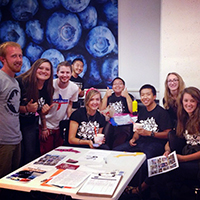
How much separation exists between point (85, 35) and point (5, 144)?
7.40 feet

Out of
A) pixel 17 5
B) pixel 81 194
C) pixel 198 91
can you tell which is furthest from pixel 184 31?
pixel 17 5

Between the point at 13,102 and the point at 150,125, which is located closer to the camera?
the point at 13,102

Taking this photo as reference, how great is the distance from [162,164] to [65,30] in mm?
2730

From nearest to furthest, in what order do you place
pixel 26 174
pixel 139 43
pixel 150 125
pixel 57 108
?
pixel 26 174
pixel 150 125
pixel 57 108
pixel 139 43

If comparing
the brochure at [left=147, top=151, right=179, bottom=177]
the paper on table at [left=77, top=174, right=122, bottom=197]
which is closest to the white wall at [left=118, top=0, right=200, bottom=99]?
the brochure at [left=147, top=151, right=179, bottom=177]

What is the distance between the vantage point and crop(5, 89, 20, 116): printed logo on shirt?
279 cm

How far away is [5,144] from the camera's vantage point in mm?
2834

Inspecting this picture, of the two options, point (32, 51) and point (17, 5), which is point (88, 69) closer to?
point (32, 51)

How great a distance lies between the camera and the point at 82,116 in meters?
3.21

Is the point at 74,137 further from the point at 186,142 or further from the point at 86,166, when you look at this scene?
the point at 186,142

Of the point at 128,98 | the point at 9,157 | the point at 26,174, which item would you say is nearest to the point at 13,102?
the point at 9,157

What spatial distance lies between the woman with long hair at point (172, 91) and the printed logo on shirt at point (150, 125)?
22cm

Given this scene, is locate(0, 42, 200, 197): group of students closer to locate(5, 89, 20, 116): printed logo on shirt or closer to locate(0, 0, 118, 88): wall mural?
locate(5, 89, 20, 116): printed logo on shirt

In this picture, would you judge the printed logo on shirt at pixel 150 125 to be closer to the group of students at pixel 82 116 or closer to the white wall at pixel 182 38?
the group of students at pixel 82 116
